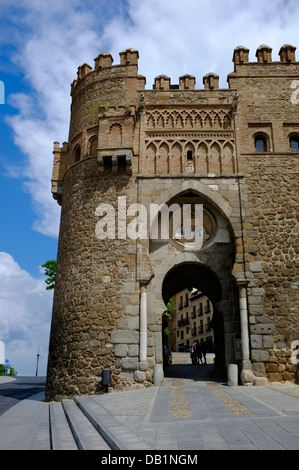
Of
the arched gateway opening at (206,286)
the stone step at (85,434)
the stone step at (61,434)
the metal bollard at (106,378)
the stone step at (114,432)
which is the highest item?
the arched gateway opening at (206,286)

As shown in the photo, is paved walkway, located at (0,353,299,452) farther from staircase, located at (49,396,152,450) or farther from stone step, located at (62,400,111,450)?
stone step, located at (62,400,111,450)

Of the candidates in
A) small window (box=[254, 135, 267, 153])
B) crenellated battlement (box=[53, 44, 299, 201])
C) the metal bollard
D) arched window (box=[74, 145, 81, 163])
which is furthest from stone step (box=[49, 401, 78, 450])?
small window (box=[254, 135, 267, 153])

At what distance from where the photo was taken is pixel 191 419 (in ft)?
18.4

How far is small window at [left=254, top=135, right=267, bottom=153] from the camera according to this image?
40.8 feet

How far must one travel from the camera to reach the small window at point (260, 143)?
40.8 feet

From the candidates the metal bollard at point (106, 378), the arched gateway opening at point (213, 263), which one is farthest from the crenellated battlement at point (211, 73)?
the metal bollard at point (106, 378)

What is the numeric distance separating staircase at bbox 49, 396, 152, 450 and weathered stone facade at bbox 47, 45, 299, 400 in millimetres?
3372

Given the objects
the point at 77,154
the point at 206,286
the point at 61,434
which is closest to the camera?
the point at 61,434

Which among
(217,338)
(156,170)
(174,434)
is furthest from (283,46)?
(174,434)

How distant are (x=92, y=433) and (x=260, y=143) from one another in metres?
10.0

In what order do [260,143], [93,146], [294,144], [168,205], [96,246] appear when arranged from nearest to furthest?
[96,246]
[168,205]
[294,144]
[260,143]
[93,146]

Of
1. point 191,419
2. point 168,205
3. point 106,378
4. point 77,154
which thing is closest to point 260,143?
point 168,205

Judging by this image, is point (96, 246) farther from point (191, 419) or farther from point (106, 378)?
point (191, 419)

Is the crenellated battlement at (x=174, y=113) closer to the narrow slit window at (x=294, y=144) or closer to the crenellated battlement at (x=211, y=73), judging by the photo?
the crenellated battlement at (x=211, y=73)
